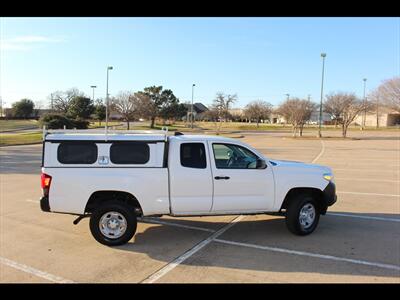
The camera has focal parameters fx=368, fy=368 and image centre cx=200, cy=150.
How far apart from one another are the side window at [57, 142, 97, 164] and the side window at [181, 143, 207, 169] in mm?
1438

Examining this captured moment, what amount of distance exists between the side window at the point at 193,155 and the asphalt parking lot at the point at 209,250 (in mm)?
1276

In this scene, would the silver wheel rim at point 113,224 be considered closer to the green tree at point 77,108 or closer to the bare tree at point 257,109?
the green tree at point 77,108

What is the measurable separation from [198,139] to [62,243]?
2.82m

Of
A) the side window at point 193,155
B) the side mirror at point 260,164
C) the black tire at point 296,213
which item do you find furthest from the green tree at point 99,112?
the black tire at point 296,213

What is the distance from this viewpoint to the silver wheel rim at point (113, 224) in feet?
19.4

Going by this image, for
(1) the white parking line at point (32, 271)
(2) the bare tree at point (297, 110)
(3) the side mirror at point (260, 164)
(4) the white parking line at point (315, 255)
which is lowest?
(1) the white parking line at point (32, 271)

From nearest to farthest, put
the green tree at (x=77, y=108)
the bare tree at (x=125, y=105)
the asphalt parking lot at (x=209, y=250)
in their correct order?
the asphalt parking lot at (x=209, y=250), the green tree at (x=77, y=108), the bare tree at (x=125, y=105)

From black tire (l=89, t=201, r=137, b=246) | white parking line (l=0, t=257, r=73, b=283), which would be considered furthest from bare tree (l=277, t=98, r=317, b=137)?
white parking line (l=0, t=257, r=73, b=283)

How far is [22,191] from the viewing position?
34.2 ft

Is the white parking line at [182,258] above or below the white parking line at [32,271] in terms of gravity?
above

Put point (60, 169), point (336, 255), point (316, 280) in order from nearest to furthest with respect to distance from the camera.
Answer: point (316, 280) < point (336, 255) < point (60, 169)
